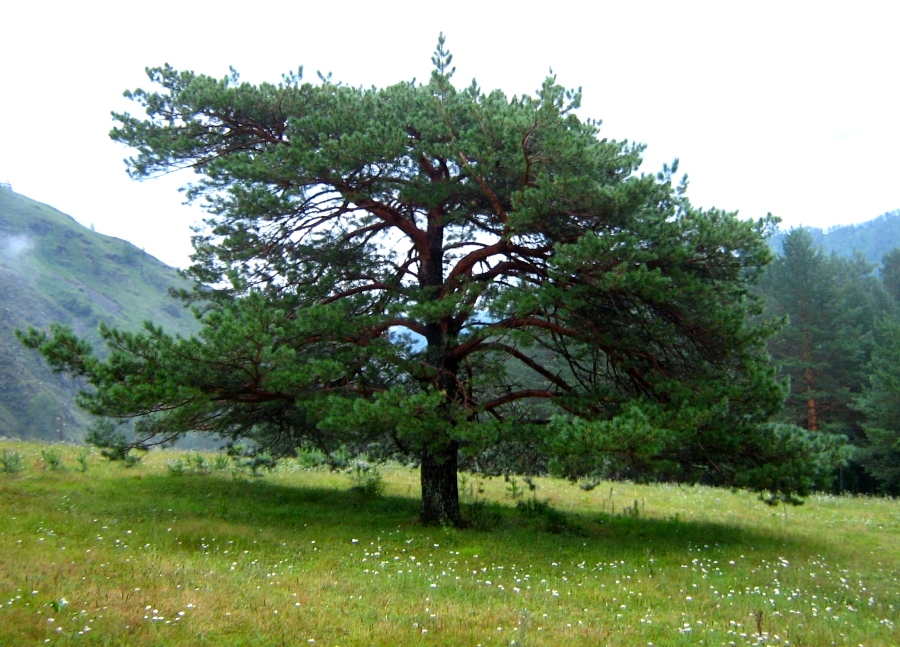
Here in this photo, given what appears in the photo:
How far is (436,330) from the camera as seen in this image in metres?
13.4

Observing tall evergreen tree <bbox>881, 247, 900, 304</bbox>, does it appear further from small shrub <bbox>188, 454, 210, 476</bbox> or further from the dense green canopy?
small shrub <bbox>188, 454, 210, 476</bbox>

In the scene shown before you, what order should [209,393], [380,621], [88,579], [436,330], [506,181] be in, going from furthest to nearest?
[436,330] < [506,181] < [209,393] < [88,579] < [380,621]

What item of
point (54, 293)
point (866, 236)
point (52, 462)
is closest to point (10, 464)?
point (52, 462)

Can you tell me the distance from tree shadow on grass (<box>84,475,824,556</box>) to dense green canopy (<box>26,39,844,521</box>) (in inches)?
42.1

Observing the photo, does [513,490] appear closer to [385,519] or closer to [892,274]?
[385,519]

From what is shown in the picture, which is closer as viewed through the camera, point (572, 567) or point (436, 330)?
point (572, 567)

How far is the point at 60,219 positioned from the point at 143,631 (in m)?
142

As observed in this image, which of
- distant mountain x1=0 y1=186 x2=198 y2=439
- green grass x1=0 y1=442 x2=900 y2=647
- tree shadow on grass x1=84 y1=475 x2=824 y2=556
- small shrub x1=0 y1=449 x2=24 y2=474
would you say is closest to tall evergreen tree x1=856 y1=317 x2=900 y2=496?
green grass x1=0 y1=442 x2=900 y2=647

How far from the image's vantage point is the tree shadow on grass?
1179 cm

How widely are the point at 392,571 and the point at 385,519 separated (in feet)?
13.2

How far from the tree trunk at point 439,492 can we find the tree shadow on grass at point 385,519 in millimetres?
331

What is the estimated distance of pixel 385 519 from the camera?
43.0 ft

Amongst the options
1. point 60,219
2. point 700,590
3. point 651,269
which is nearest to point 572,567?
point 700,590

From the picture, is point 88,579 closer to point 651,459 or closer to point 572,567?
point 572,567
